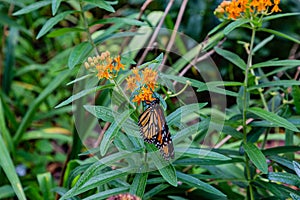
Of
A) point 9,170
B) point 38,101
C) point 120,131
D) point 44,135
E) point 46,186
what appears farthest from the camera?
point 44,135

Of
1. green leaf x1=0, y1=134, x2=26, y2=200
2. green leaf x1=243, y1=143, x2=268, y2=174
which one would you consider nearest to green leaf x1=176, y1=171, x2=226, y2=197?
green leaf x1=243, y1=143, x2=268, y2=174

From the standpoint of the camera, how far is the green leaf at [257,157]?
99cm

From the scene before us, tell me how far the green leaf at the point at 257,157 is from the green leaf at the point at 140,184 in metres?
0.25

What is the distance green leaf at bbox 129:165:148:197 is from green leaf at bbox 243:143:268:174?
9.9 inches

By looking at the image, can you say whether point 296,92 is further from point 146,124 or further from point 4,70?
point 4,70

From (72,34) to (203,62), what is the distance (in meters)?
1.13

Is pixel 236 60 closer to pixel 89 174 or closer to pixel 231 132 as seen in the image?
pixel 231 132

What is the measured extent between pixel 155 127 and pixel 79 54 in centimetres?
41

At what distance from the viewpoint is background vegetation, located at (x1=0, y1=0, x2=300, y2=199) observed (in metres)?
1.06

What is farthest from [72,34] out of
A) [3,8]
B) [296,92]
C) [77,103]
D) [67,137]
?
[296,92]

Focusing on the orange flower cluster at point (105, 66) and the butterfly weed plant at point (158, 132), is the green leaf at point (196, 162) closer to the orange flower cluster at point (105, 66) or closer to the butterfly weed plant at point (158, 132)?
the butterfly weed plant at point (158, 132)

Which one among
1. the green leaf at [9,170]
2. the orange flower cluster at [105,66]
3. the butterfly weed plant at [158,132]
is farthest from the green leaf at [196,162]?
the green leaf at [9,170]

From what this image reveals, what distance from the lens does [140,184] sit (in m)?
0.99

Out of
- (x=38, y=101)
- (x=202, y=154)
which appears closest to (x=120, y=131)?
(x=202, y=154)
